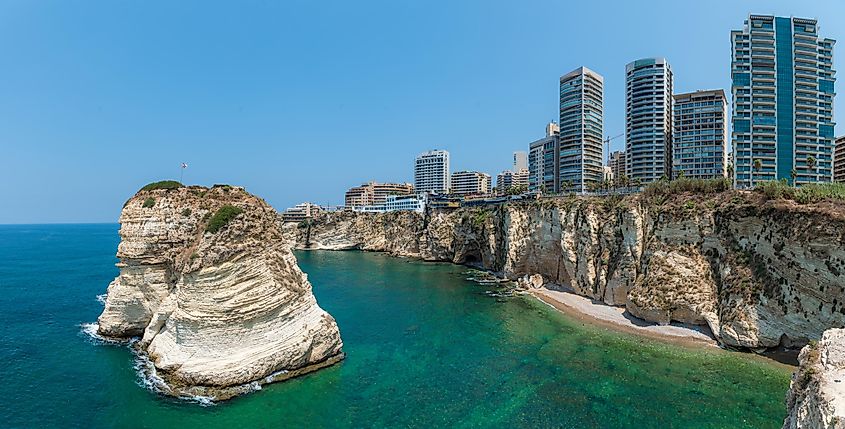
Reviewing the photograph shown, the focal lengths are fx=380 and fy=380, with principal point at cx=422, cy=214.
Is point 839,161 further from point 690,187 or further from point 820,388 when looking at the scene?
point 820,388

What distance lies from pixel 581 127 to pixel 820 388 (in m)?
82.7

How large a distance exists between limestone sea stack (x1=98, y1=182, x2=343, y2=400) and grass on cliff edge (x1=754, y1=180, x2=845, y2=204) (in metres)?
34.4

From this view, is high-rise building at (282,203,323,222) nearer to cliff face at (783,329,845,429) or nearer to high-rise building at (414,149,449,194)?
high-rise building at (414,149,449,194)

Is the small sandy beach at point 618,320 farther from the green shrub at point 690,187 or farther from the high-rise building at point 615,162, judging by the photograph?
the high-rise building at point 615,162

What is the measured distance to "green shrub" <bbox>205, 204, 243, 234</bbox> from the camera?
2356 cm

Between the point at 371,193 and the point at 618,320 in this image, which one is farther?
the point at 371,193

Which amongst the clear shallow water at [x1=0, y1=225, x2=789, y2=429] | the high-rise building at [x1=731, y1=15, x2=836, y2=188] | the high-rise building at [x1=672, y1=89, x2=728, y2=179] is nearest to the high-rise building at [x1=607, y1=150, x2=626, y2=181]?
the high-rise building at [x1=672, y1=89, x2=728, y2=179]

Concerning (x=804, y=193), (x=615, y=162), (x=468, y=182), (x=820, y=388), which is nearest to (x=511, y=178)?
(x=468, y=182)

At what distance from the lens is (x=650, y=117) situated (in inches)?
2918

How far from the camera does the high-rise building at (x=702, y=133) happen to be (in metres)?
68.9

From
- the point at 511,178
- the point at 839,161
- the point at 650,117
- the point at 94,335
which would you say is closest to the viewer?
the point at 94,335

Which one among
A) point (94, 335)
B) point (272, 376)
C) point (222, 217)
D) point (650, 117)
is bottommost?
point (272, 376)

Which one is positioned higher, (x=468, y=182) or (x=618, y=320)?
(x=468, y=182)

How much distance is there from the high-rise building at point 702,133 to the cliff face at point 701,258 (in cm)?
3830
